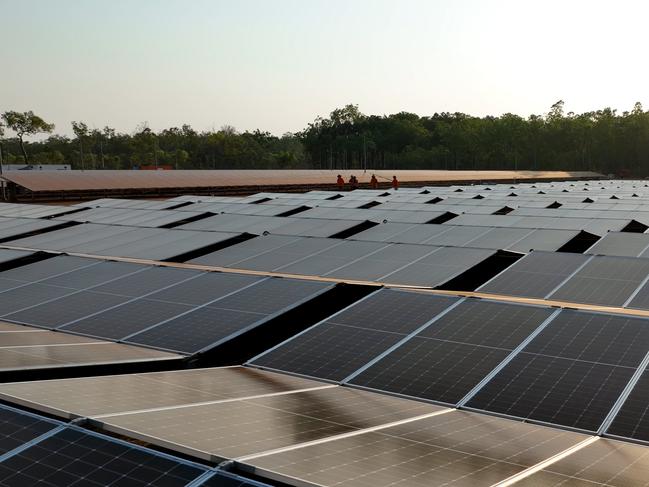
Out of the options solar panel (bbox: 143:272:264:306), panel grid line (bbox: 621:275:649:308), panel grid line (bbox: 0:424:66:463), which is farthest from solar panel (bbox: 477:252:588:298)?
panel grid line (bbox: 0:424:66:463)

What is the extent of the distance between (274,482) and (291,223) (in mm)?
21380

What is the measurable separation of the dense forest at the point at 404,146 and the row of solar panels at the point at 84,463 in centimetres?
12710

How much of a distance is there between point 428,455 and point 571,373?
135 inches

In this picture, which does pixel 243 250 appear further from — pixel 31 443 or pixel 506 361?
pixel 31 443

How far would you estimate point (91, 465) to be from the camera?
18.8 ft

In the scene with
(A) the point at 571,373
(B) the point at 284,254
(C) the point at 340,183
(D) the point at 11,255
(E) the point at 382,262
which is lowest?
(A) the point at 571,373

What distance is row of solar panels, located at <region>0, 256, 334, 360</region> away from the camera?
11.7 meters

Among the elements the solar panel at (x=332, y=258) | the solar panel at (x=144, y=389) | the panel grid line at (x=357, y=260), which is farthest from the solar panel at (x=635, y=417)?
the solar panel at (x=332, y=258)

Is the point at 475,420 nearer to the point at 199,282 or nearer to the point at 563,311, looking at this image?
the point at 563,311

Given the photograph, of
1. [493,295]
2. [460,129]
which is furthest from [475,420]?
[460,129]

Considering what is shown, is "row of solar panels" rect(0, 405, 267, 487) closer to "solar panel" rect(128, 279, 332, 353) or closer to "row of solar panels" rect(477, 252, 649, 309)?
"solar panel" rect(128, 279, 332, 353)

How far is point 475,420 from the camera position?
802 cm

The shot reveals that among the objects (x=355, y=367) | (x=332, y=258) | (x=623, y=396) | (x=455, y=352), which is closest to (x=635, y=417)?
(x=623, y=396)

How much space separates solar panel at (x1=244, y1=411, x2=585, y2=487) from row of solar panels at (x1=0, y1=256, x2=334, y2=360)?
4.77m
